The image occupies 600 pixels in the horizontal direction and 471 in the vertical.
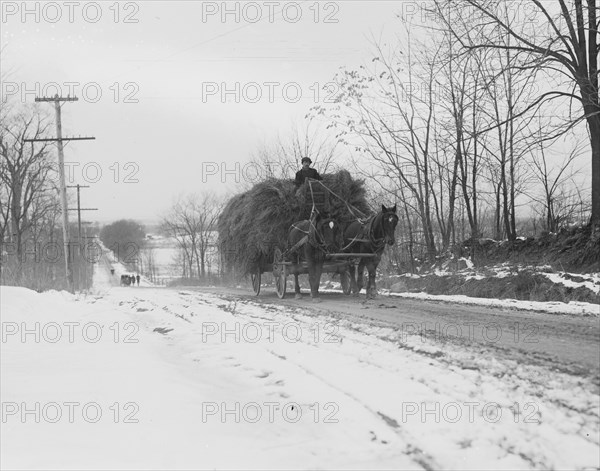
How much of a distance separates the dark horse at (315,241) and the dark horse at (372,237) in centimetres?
33

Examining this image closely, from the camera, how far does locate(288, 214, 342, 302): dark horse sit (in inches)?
438

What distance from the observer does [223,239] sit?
14430mm

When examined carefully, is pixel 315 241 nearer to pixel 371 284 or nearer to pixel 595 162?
pixel 371 284

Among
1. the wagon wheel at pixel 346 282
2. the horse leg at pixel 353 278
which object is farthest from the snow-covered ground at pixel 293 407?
the wagon wheel at pixel 346 282

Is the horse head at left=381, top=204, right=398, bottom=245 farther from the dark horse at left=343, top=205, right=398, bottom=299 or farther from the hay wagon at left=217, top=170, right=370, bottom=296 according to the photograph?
the hay wagon at left=217, top=170, right=370, bottom=296

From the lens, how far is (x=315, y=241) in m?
11.1

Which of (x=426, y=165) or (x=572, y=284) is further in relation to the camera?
(x=426, y=165)

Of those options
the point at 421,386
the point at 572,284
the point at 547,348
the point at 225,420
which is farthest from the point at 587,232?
the point at 225,420

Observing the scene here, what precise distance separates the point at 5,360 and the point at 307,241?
6199 millimetres

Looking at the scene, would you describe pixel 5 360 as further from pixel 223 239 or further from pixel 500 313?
pixel 223 239

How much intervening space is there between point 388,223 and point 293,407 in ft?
21.5

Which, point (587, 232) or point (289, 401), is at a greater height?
point (587, 232)

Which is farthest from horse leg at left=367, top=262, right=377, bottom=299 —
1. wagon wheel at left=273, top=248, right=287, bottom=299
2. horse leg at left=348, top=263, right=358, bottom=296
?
wagon wheel at left=273, top=248, right=287, bottom=299

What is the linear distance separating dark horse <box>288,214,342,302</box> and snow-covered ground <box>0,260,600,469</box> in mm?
4422
